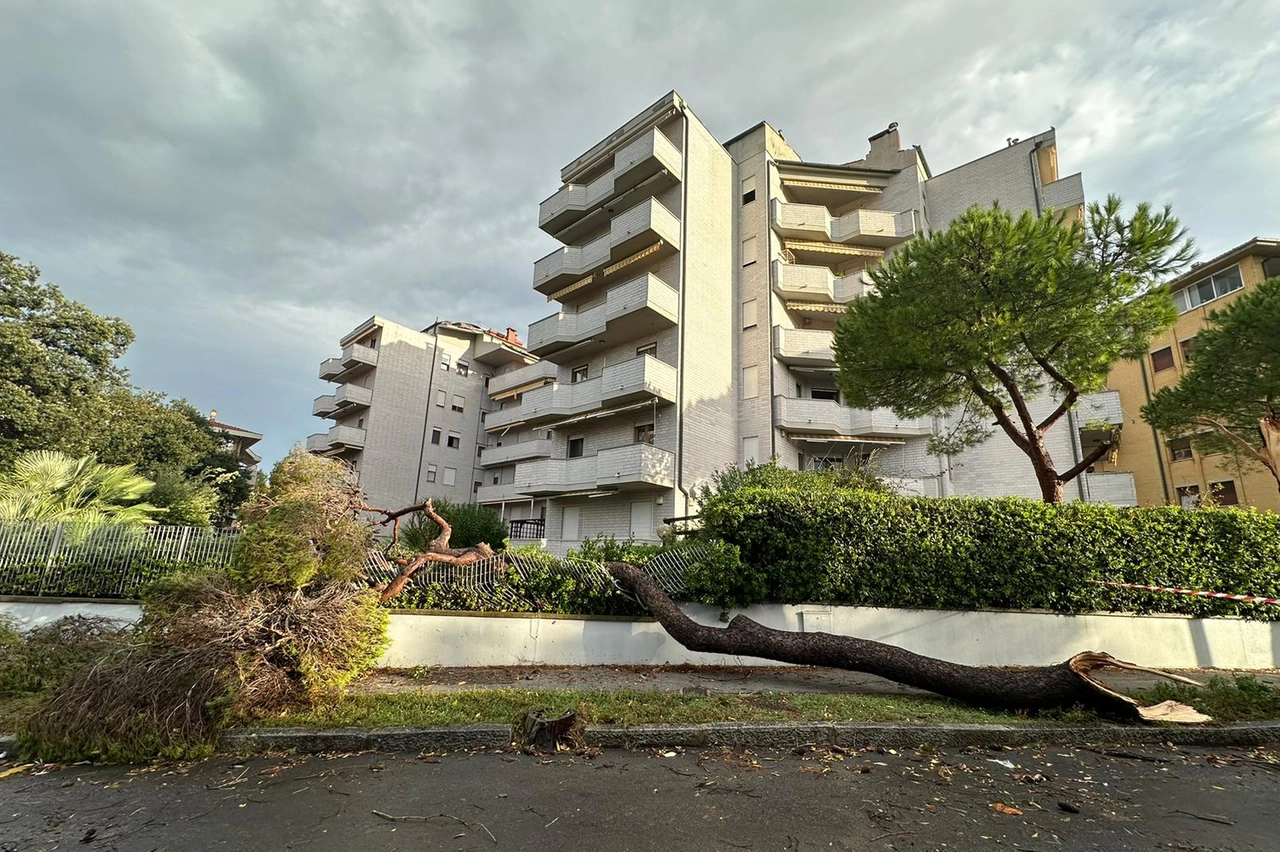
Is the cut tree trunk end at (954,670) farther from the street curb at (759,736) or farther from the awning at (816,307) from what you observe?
the awning at (816,307)

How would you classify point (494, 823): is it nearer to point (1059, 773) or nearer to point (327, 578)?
point (327, 578)

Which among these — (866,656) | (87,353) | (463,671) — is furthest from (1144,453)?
(87,353)

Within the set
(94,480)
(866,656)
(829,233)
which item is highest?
(829,233)

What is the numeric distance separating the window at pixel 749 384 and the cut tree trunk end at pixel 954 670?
591 inches

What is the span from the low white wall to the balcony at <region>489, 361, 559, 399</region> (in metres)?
22.8

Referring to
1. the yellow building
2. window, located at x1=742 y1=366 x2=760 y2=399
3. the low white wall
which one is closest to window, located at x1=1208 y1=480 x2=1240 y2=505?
the yellow building

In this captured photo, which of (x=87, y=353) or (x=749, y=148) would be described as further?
(x=749, y=148)

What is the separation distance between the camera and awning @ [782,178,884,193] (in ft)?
80.3

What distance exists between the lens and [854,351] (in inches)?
551

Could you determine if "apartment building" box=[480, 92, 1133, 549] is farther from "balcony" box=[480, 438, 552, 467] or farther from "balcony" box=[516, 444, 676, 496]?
"balcony" box=[480, 438, 552, 467]

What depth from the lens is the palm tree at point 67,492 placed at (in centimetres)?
891

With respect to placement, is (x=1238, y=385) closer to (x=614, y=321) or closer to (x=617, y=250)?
(x=614, y=321)

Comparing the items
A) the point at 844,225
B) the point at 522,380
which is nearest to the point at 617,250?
the point at 844,225

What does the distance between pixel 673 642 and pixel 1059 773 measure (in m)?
5.47
